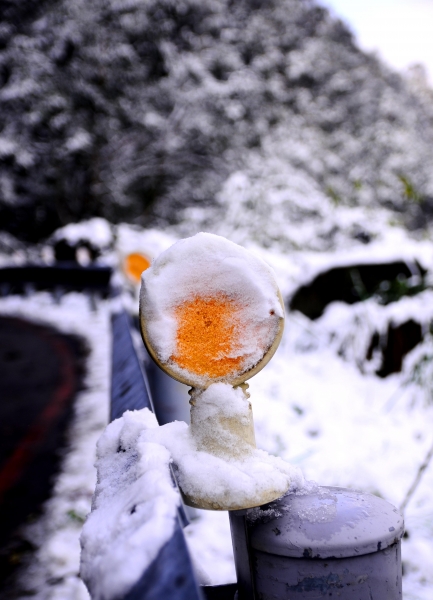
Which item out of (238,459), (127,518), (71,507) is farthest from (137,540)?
(71,507)

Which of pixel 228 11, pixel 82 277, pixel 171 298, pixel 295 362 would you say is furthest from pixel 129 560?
pixel 228 11

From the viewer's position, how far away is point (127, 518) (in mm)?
782

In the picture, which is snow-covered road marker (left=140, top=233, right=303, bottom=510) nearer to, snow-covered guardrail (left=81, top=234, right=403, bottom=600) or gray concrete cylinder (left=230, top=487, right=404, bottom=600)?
snow-covered guardrail (left=81, top=234, right=403, bottom=600)

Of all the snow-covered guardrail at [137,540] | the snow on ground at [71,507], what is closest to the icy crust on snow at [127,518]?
the snow-covered guardrail at [137,540]

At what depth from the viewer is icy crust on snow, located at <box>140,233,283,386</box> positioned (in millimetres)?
1097

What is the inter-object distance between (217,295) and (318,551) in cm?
60

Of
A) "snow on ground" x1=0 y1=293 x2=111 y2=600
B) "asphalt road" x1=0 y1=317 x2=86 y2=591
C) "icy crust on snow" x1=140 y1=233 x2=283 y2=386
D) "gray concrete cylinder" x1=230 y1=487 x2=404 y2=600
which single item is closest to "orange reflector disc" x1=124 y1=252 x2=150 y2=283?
"snow on ground" x1=0 y1=293 x2=111 y2=600

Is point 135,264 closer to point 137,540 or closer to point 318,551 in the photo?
point 318,551

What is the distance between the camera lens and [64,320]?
24.8 ft

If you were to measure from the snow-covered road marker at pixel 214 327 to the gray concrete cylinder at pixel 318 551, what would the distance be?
109mm

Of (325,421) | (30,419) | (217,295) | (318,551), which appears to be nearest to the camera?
(318,551)

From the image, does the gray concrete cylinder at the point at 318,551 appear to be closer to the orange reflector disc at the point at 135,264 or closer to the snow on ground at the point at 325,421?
the snow on ground at the point at 325,421

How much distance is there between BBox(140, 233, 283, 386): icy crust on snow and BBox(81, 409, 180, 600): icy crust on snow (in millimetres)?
250

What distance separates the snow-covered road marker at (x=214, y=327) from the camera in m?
1.10
